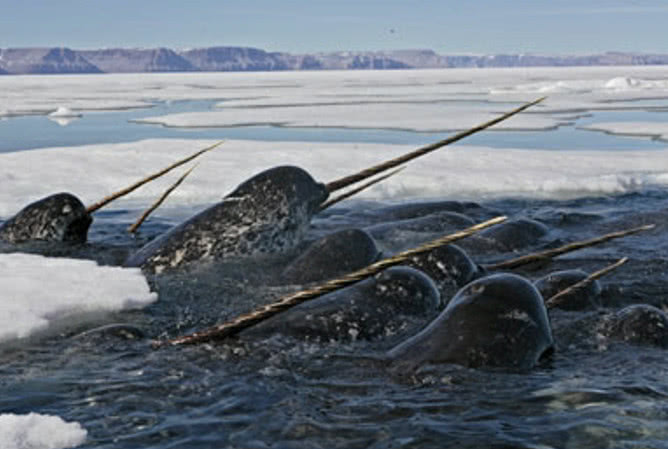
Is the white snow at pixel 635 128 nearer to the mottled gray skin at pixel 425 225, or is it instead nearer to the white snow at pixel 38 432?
the mottled gray skin at pixel 425 225

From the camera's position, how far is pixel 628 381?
14.1 feet

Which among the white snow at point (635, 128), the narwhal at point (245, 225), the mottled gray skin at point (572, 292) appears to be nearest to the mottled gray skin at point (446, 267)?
the mottled gray skin at point (572, 292)

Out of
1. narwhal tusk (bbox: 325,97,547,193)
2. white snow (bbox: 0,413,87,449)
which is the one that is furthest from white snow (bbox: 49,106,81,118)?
white snow (bbox: 0,413,87,449)

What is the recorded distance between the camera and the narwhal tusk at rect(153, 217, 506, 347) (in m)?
3.71

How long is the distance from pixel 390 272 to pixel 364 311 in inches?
16.8

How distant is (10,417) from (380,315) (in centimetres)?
231

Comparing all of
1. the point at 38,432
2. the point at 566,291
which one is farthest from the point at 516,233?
the point at 38,432

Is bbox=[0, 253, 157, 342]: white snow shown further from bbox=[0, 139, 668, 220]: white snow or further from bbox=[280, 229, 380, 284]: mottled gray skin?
bbox=[0, 139, 668, 220]: white snow

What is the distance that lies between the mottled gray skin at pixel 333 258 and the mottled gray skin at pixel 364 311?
0.91 metres

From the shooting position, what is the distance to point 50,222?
8203mm

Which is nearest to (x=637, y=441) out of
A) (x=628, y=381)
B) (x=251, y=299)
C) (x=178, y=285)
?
(x=628, y=381)

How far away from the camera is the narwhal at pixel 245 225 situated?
7254mm

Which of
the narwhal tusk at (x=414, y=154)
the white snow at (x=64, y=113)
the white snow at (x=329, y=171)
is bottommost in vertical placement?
the white snow at (x=64, y=113)

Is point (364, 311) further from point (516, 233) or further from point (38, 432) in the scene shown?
point (516, 233)
